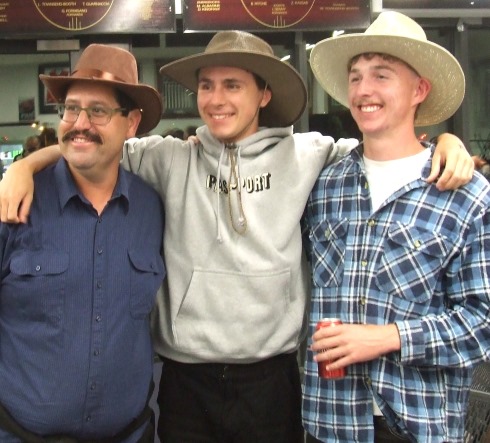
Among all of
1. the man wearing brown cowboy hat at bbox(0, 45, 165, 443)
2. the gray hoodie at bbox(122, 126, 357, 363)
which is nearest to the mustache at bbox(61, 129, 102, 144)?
the man wearing brown cowboy hat at bbox(0, 45, 165, 443)

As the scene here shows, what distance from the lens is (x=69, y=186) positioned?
1742 millimetres

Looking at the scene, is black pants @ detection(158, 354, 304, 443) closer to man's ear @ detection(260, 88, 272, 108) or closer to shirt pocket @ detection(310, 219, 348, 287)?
shirt pocket @ detection(310, 219, 348, 287)

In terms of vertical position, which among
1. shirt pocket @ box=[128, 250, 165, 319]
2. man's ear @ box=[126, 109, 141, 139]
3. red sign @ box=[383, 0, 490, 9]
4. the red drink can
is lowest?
the red drink can

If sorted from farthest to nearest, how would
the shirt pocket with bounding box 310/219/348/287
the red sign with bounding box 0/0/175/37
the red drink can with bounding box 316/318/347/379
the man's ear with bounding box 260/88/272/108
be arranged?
1. the red sign with bounding box 0/0/175/37
2. the man's ear with bounding box 260/88/272/108
3. the shirt pocket with bounding box 310/219/348/287
4. the red drink can with bounding box 316/318/347/379

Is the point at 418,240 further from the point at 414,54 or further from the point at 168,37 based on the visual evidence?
the point at 168,37

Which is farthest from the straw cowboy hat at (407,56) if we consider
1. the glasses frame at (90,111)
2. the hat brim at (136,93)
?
the glasses frame at (90,111)

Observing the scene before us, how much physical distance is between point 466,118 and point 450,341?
3.40m

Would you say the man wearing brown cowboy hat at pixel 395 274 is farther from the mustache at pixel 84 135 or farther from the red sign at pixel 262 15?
the red sign at pixel 262 15

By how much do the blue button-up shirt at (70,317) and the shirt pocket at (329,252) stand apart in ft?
1.64

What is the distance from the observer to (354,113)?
5.96 ft

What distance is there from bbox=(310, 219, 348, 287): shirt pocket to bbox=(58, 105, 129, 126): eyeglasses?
0.70 m

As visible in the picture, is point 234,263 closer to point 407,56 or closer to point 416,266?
point 416,266

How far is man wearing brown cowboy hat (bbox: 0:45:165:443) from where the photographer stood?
164cm

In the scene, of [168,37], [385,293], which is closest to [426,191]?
[385,293]
